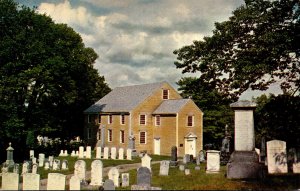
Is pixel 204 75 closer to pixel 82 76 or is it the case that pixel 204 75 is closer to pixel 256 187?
pixel 256 187

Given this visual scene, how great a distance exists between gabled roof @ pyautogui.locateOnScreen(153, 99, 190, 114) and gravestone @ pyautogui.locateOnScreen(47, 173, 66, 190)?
3401 centimetres

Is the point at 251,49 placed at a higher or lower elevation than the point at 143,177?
higher

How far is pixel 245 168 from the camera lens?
22.5 m

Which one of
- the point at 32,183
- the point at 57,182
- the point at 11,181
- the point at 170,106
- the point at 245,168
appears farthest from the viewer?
the point at 170,106

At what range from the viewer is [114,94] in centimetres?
6325

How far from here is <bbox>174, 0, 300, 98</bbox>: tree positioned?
27469mm

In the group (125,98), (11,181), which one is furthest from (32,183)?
(125,98)

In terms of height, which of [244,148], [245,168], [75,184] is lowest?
[75,184]

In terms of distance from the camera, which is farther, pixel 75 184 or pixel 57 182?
pixel 75 184

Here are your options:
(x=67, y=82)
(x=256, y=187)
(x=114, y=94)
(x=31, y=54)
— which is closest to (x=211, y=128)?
(x=114, y=94)

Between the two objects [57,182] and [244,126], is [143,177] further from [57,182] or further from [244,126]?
[244,126]

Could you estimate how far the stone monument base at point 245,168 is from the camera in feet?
73.7

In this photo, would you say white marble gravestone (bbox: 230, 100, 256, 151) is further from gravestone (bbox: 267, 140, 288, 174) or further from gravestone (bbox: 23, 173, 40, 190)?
gravestone (bbox: 23, 173, 40, 190)

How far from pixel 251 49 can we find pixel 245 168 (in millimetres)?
8987
